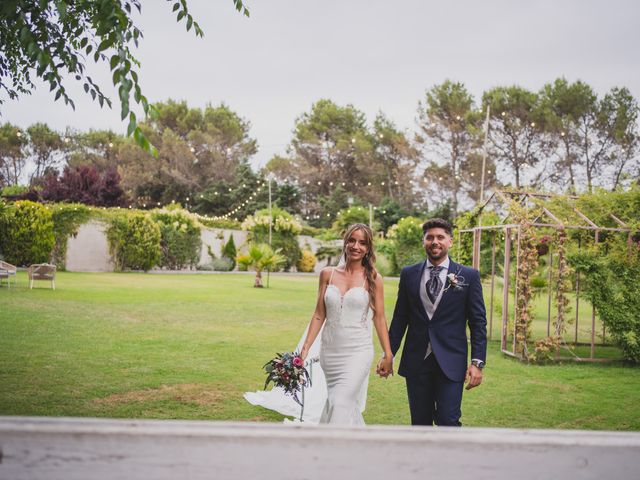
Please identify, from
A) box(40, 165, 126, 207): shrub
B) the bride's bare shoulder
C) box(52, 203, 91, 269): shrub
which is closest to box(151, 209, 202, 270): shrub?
box(52, 203, 91, 269): shrub

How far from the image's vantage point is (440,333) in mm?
3576

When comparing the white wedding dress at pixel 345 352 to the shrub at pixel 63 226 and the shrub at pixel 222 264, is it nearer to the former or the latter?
the shrub at pixel 63 226

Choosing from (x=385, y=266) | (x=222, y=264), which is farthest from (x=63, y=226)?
(x=385, y=266)

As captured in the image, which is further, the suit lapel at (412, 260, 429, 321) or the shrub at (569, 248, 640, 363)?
the shrub at (569, 248, 640, 363)

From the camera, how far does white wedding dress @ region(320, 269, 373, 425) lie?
12.6 ft

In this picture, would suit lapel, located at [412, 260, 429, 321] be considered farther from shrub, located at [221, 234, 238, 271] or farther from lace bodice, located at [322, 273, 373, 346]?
shrub, located at [221, 234, 238, 271]

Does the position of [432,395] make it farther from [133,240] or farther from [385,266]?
[385,266]

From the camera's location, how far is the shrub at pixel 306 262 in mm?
33500

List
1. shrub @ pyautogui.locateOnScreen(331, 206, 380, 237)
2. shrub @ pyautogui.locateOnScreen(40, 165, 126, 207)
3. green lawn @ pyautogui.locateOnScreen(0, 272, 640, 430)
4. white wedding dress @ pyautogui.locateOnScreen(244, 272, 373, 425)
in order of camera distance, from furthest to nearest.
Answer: shrub @ pyautogui.locateOnScreen(331, 206, 380, 237)
shrub @ pyautogui.locateOnScreen(40, 165, 126, 207)
green lawn @ pyautogui.locateOnScreen(0, 272, 640, 430)
white wedding dress @ pyautogui.locateOnScreen(244, 272, 373, 425)

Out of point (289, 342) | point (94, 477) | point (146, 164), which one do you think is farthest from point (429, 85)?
point (94, 477)

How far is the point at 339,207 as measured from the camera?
4334 cm

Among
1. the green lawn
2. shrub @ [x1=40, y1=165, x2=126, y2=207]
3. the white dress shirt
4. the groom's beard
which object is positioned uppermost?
shrub @ [x1=40, y1=165, x2=126, y2=207]

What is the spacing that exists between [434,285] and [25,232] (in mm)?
21500

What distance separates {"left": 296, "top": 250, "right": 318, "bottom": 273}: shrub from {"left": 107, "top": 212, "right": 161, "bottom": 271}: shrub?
9.66 meters
